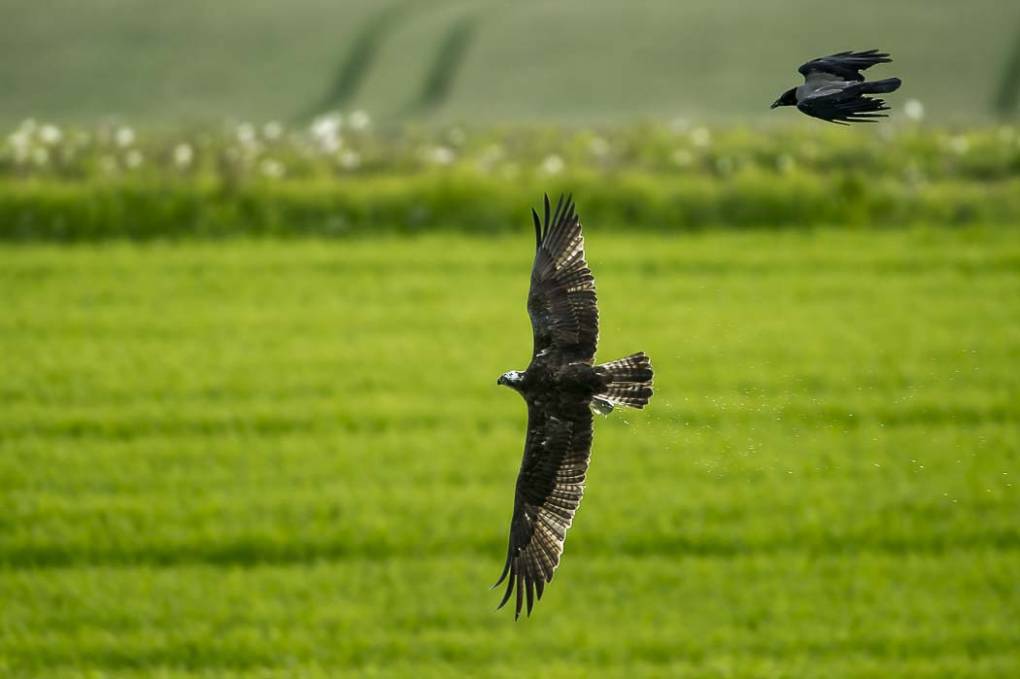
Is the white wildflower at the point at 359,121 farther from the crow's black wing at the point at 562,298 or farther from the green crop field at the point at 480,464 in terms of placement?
the crow's black wing at the point at 562,298

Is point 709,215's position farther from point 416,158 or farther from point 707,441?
point 707,441

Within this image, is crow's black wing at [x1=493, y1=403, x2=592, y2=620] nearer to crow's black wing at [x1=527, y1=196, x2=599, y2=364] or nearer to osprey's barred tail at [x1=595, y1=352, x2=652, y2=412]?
osprey's barred tail at [x1=595, y1=352, x2=652, y2=412]

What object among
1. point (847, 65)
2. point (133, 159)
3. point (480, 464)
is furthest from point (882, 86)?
point (133, 159)

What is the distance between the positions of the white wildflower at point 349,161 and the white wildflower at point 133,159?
2.55m

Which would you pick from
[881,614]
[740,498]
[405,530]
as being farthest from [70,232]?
[881,614]

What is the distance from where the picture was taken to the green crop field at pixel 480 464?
10.2m

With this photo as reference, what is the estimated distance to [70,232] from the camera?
18.7 m

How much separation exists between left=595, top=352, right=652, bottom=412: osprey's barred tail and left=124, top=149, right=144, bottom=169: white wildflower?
45.6 ft

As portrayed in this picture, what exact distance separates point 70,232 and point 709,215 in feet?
25.6

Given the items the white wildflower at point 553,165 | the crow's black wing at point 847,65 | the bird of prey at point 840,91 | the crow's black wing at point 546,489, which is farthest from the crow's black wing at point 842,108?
the white wildflower at point 553,165

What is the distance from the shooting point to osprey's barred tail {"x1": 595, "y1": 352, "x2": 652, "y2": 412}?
6.79m

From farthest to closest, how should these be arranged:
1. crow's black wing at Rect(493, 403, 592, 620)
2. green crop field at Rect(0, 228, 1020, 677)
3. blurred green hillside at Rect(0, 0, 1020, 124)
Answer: blurred green hillside at Rect(0, 0, 1020, 124) < green crop field at Rect(0, 228, 1020, 677) < crow's black wing at Rect(493, 403, 592, 620)

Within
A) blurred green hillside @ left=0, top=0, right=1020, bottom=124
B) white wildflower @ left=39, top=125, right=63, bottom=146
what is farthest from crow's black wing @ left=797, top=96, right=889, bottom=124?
blurred green hillside @ left=0, top=0, right=1020, bottom=124

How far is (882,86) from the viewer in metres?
4.88
